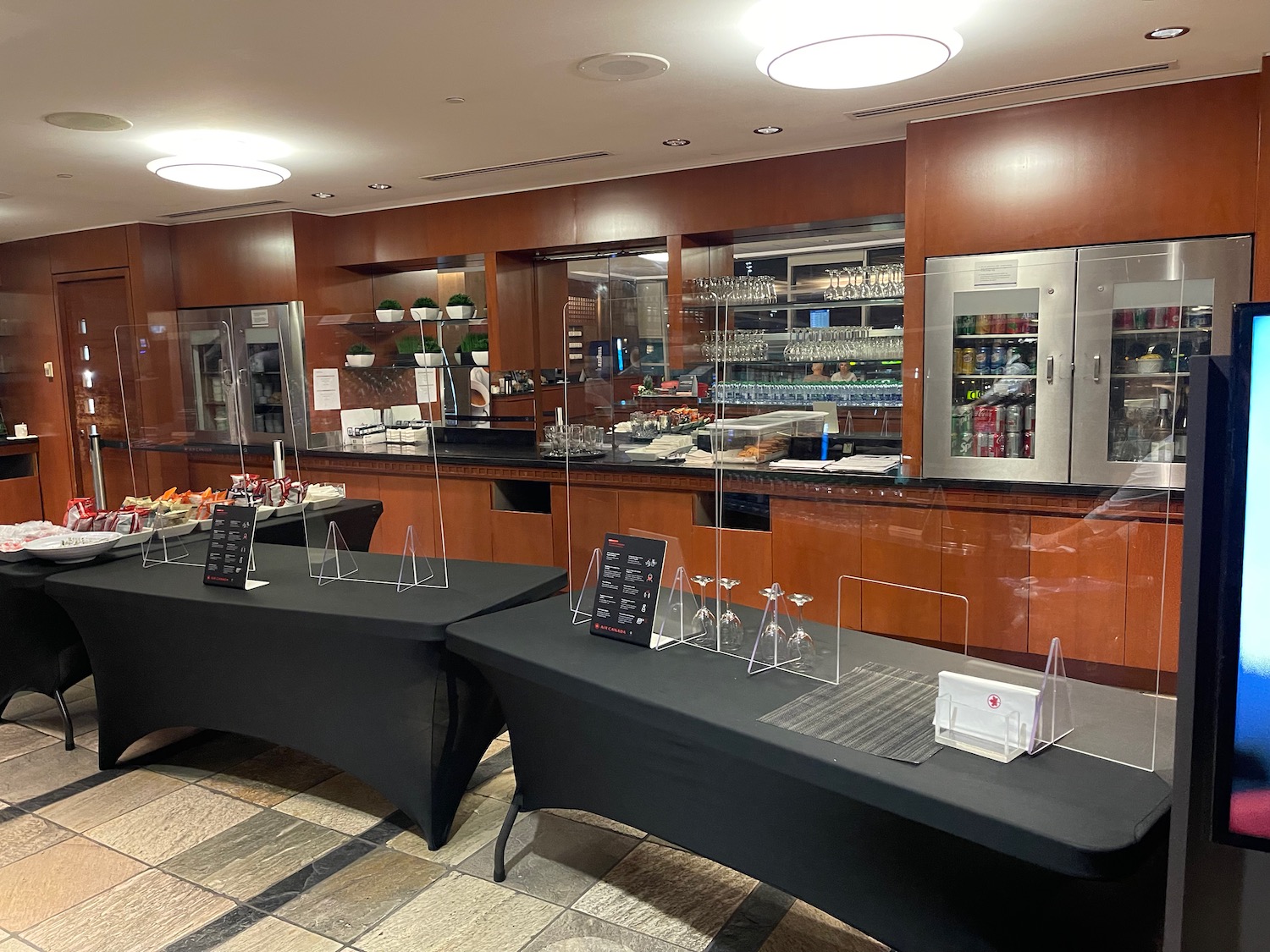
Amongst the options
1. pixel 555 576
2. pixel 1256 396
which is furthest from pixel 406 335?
pixel 1256 396

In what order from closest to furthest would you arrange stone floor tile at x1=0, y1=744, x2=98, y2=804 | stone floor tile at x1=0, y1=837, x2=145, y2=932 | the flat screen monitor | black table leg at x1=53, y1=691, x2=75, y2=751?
the flat screen monitor
stone floor tile at x1=0, y1=837, x2=145, y2=932
stone floor tile at x1=0, y1=744, x2=98, y2=804
black table leg at x1=53, y1=691, x2=75, y2=751

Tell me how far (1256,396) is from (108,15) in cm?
339

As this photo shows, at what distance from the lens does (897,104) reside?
4.21m

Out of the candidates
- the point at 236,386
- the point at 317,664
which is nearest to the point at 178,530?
the point at 236,386

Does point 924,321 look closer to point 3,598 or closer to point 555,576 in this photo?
point 555,576

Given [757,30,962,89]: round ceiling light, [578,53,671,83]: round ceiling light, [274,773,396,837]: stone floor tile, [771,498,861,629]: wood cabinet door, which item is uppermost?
[578,53,671,83]: round ceiling light

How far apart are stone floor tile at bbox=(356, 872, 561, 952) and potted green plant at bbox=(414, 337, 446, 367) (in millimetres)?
4345

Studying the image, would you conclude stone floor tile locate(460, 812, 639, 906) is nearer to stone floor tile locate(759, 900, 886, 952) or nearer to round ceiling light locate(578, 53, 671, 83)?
stone floor tile locate(759, 900, 886, 952)

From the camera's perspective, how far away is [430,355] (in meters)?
6.42

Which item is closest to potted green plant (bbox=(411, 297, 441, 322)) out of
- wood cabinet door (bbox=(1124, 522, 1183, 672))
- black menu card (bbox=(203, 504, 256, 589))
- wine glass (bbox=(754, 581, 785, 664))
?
black menu card (bbox=(203, 504, 256, 589))

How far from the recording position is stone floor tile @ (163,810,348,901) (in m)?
2.62

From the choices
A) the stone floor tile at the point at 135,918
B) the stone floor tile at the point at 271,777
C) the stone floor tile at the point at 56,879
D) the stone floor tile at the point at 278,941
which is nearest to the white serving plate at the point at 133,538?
the stone floor tile at the point at 271,777

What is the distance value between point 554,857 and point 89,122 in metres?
3.92

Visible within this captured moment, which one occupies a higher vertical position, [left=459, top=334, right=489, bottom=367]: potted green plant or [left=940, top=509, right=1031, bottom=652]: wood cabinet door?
[left=459, top=334, right=489, bottom=367]: potted green plant
